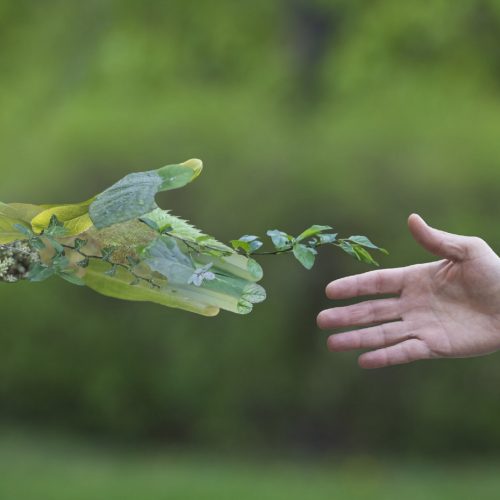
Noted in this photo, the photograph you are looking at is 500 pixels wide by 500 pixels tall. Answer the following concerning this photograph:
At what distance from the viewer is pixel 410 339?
2162mm

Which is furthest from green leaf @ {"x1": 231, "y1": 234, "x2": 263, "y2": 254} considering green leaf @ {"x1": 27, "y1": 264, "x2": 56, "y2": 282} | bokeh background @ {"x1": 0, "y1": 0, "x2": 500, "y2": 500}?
bokeh background @ {"x1": 0, "y1": 0, "x2": 500, "y2": 500}

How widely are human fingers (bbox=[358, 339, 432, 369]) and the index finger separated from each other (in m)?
0.13

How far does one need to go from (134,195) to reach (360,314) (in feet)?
2.12

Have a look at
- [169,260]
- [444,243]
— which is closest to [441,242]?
[444,243]

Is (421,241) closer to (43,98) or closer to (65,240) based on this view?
(65,240)

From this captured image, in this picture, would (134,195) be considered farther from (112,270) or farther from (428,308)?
(428,308)

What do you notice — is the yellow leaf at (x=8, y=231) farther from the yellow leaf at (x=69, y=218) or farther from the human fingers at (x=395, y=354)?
the human fingers at (x=395, y=354)

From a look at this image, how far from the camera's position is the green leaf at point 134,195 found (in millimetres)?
1746

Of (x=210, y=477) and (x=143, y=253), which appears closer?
(x=143, y=253)

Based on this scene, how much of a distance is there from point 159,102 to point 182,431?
219 centimetres

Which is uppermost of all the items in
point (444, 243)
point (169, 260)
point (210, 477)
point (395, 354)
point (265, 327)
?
point (265, 327)

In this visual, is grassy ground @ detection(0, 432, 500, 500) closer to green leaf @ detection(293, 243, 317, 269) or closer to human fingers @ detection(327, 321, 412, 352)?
human fingers @ detection(327, 321, 412, 352)

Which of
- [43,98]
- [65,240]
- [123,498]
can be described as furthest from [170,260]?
[43,98]

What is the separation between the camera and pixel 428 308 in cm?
220
